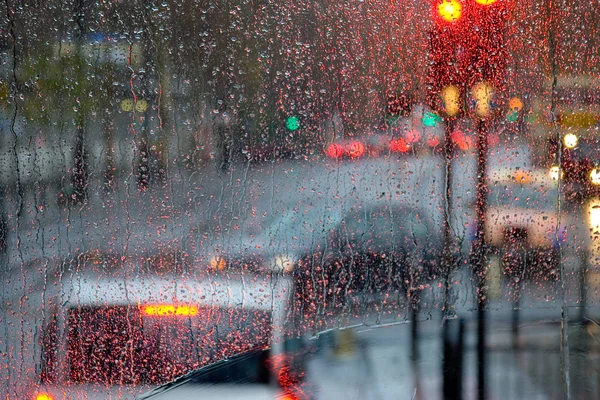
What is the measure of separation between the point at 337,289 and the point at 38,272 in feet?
6.13

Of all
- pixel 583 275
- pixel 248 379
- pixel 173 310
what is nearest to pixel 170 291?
pixel 173 310

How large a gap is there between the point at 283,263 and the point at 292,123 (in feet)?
2.95

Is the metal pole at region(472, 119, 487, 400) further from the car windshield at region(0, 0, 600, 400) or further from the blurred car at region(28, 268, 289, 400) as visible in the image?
the blurred car at region(28, 268, 289, 400)

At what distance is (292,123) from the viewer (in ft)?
12.1

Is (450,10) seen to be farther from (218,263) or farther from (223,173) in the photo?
(218,263)

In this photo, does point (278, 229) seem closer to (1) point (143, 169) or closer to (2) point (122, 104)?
(1) point (143, 169)

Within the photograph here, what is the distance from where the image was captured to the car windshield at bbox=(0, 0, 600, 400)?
139 inches

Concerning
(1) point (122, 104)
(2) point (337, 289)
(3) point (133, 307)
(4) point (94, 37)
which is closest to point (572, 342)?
(2) point (337, 289)

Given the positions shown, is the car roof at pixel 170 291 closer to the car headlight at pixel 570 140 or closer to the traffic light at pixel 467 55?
the traffic light at pixel 467 55

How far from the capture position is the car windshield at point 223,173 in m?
3.54

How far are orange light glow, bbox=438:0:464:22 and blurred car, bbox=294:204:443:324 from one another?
1.32 meters

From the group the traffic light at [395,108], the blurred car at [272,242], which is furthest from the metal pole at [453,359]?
the traffic light at [395,108]

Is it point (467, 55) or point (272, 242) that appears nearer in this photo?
point (272, 242)

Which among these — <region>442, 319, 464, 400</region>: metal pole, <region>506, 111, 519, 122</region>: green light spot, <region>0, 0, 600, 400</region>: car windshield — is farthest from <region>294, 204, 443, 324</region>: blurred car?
<region>442, 319, 464, 400</region>: metal pole
